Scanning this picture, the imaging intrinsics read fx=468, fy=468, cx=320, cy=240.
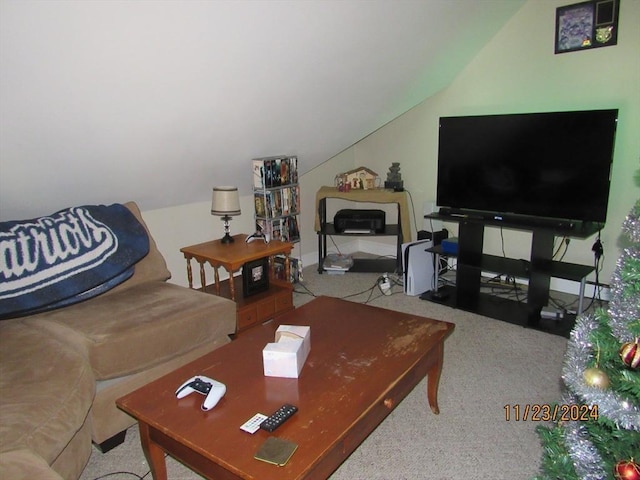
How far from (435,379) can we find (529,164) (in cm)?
178

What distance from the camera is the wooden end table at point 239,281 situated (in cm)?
300

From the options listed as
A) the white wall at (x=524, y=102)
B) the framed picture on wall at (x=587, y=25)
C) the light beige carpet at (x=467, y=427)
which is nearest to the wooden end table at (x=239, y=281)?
the white wall at (x=524, y=102)

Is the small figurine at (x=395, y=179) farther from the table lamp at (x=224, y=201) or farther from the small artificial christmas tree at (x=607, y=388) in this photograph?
the small artificial christmas tree at (x=607, y=388)

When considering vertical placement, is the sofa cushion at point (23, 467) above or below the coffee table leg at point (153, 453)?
above

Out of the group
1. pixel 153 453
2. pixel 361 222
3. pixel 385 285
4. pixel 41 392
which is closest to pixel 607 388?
pixel 153 453

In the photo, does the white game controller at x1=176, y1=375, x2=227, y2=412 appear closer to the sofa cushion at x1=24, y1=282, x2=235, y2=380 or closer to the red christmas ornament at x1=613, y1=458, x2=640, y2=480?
the sofa cushion at x1=24, y1=282, x2=235, y2=380

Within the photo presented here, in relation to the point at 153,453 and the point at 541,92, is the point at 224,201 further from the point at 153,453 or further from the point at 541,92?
the point at 541,92

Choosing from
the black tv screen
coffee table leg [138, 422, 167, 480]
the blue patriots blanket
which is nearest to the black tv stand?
the black tv screen

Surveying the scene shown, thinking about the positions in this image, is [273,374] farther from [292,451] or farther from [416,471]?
[416,471]

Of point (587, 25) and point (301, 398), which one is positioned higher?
point (587, 25)

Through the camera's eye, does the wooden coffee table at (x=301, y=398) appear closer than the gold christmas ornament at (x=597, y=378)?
No

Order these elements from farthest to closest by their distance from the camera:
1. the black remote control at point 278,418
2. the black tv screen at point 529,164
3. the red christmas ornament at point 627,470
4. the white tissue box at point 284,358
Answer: the black tv screen at point 529,164, the white tissue box at point 284,358, the black remote control at point 278,418, the red christmas ornament at point 627,470

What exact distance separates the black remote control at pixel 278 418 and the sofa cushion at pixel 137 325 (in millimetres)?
892

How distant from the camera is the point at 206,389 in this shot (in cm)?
155
